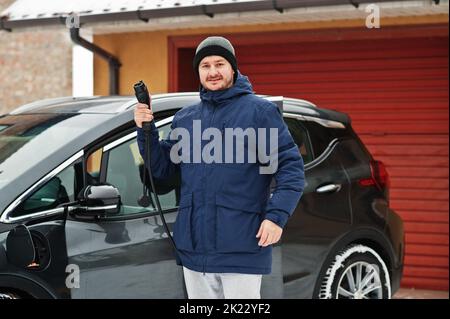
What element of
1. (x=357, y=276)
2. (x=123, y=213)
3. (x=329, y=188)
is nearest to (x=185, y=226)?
(x=123, y=213)

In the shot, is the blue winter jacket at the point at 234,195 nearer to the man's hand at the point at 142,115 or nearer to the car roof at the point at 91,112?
the man's hand at the point at 142,115

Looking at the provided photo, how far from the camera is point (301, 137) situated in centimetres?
558

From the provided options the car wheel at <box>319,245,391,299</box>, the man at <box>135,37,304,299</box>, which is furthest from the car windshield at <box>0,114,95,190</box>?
the car wheel at <box>319,245,391,299</box>

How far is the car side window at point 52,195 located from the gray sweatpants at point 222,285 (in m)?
0.82

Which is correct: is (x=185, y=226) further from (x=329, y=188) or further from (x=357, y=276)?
(x=357, y=276)

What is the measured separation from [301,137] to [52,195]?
1.96 meters

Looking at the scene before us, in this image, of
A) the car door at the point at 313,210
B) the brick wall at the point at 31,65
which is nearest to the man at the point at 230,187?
the car door at the point at 313,210

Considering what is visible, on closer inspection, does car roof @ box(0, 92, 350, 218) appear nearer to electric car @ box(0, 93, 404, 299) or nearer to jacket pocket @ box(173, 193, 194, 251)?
electric car @ box(0, 93, 404, 299)

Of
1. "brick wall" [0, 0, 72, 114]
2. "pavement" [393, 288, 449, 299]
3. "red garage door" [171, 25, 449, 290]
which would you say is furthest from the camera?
"brick wall" [0, 0, 72, 114]

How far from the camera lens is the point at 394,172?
9.12 m

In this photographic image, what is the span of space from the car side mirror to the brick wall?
7135 mm

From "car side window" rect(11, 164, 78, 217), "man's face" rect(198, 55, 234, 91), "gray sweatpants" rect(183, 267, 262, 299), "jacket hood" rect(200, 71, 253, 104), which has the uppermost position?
"man's face" rect(198, 55, 234, 91)

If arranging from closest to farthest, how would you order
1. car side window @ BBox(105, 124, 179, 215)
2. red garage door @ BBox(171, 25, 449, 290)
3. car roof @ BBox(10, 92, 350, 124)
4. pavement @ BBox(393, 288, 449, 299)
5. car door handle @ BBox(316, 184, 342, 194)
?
car side window @ BBox(105, 124, 179, 215) < car roof @ BBox(10, 92, 350, 124) < car door handle @ BBox(316, 184, 342, 194) < pavement @ BBox(393, 288, 449, 299) < red garage door @ BBox(171, 25, 449, 290)

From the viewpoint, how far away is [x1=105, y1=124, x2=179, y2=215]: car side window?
4641 millimetres
